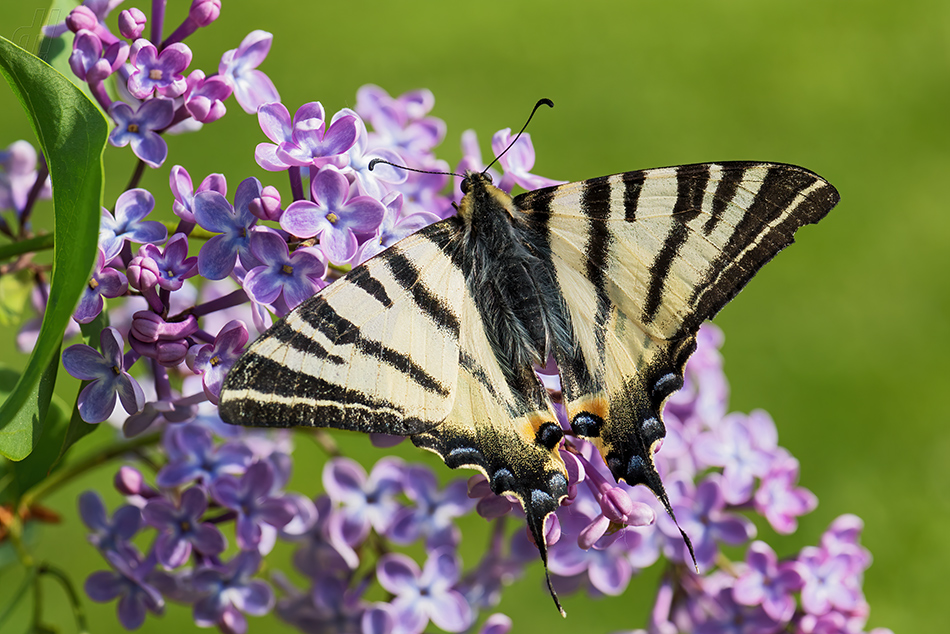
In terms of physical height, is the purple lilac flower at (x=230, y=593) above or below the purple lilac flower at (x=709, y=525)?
below

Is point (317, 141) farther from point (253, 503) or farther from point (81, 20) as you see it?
point (253, 503)

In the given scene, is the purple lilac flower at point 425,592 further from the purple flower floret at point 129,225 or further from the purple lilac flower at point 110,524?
the purple flower floret at point 129,225

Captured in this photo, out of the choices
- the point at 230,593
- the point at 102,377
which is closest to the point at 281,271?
the point at 102,377

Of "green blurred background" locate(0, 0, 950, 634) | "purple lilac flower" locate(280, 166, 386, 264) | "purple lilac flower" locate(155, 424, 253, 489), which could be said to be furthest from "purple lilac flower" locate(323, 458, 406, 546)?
"green blurred background" locate(0, 0, 950, 634)

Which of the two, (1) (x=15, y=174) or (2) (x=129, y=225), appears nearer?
(2) (x=129, y=225)

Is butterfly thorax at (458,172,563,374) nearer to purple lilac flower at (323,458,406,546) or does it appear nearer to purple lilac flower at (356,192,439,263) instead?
purple lilac flower at (356,192,439,263)

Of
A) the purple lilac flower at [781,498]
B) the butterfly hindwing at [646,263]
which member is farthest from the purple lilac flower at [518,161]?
the purple lilac flower at [781,498]
